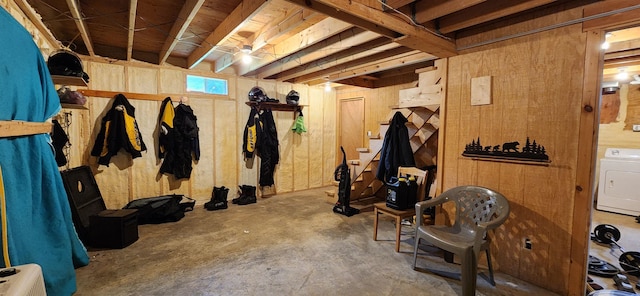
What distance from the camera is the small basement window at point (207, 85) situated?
458 cm

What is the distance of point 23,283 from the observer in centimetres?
104

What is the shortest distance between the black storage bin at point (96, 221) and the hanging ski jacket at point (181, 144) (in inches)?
43.3

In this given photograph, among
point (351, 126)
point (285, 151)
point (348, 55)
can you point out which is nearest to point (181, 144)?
point (285, 151)

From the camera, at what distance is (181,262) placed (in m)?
2.70

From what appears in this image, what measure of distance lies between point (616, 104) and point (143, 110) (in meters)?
8.06

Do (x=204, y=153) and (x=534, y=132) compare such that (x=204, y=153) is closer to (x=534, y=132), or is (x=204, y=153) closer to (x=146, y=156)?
(x=146, y=156)

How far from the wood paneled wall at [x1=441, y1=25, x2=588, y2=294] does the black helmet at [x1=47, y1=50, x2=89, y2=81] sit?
3696 mm

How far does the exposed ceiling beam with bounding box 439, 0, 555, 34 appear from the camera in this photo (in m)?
2.03

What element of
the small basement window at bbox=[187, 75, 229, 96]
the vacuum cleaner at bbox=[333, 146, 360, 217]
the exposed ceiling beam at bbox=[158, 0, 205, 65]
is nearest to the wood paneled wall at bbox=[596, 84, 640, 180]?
the vacuum cleaner at bbox=[333, 146, 360, 217]

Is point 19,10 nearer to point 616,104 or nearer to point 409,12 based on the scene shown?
point 409,12

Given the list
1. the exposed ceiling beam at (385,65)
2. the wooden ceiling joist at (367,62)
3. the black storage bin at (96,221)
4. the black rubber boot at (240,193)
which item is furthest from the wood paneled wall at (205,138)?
the exposed ceiling beam at (385,65)

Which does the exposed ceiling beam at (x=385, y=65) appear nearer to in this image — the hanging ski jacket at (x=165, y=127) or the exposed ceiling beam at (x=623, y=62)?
the exposed ceiling beam at (x=623, y=62)

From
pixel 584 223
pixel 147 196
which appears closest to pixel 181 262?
pixel 147 196

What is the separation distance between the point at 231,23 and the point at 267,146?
111 inches
